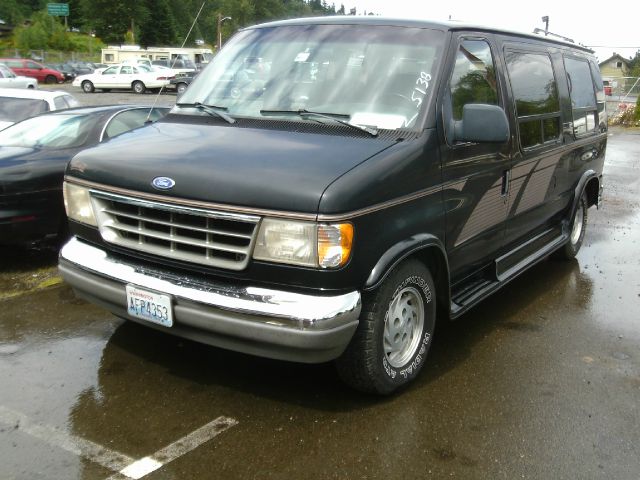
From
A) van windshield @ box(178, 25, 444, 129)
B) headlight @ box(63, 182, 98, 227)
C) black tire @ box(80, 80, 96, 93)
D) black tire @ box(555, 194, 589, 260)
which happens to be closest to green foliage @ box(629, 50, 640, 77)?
black tire @ box(80, 80, 96, 93)

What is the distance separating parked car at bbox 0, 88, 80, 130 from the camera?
9.16 meters

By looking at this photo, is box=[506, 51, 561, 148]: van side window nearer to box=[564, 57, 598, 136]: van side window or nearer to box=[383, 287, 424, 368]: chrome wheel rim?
box=[564, 57, 598, 136]: van side window

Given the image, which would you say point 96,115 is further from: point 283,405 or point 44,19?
point 44,19

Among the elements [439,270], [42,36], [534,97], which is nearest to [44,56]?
[42,36]

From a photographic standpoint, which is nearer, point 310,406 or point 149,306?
point 149,306

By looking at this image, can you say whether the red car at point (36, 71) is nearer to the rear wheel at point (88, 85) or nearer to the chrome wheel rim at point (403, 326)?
the rear wheel at point (88, 85)

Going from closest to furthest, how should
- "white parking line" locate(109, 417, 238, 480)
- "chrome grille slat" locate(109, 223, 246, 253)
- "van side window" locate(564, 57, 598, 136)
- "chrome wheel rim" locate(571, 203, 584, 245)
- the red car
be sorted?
"white parking line" locate(109, 417, 238, 480), "chrome grille slat" locate(109, 223, 246, 253), "van side window" locate(564, 57, 598, 136), "chrome wheel rim" locate(571, 203, 584, 245), the red car

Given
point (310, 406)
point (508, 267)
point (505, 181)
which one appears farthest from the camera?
point (508, 267)

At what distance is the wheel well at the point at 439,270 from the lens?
3.89 metres

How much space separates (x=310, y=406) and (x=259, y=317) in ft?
2.70

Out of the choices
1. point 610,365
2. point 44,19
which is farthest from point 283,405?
point 44,19

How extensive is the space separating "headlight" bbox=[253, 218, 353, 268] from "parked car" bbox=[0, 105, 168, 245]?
3.01 meters

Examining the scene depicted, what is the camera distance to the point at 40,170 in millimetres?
5926

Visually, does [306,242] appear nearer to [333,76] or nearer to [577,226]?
[333,76]
